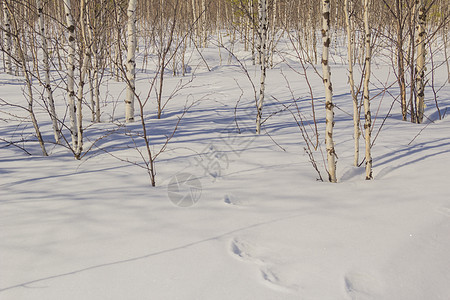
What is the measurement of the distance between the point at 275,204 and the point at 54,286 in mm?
1288

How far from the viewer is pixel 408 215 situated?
2008 millimetres

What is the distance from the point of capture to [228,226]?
1975 mm

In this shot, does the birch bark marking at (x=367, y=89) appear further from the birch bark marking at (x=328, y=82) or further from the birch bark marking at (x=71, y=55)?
the birch bark marking at (x=71, y=55)

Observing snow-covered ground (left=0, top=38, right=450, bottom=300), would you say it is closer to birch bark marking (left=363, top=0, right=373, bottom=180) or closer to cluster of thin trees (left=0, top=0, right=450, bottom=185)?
birch bark marking (left=363, top=0, right=373, bottom=180)

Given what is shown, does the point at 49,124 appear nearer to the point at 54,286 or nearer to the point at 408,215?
the point at 54,286

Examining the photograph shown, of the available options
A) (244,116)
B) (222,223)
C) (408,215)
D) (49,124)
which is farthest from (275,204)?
(49,124)

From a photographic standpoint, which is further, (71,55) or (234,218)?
(71,55)

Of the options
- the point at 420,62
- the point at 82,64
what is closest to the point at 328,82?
the point at 82,64

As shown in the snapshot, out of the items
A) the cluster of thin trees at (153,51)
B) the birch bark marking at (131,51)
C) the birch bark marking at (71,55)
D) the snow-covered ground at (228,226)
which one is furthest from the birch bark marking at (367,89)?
the birch bark marking at (131,51)

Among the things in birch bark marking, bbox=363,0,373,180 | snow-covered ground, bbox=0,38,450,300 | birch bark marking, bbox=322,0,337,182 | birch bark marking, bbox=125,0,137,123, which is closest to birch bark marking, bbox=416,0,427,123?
snow-covered ground, bbox=0,38,450,300

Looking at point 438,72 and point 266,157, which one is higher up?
point 438,72

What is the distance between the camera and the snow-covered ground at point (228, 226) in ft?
4.93

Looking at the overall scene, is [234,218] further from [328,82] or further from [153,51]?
[153,51]

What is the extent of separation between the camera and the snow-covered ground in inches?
59.2
